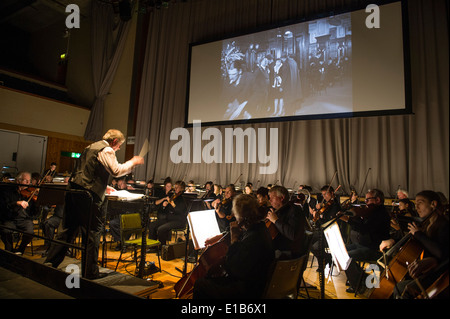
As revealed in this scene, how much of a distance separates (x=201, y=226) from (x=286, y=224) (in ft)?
3.36

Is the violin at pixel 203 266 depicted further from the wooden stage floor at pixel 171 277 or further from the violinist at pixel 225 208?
the violinist at pixel 225 208

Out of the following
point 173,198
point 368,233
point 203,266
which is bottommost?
point 203,266

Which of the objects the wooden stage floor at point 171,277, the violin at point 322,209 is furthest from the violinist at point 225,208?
the violin at point 322,209

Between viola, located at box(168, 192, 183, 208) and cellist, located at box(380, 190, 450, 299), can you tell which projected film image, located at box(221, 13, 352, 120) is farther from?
Answer: cellist, located at box(380, 190, 450, 299)

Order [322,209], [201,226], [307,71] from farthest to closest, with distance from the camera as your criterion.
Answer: [307,71] → [322,209] → [201,226]

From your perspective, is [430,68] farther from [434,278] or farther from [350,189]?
[350,189]

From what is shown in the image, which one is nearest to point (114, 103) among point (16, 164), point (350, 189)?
point (16, 164)

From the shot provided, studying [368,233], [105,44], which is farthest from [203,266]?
[105,44]

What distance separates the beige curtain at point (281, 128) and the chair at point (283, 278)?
2.51m

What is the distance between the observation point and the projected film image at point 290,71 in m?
6.66

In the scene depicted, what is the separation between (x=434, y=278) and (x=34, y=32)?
1678cm

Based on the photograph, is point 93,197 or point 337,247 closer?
point 93,197

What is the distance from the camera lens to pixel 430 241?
1.48 meters

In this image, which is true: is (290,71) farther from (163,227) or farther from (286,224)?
(286,224)
